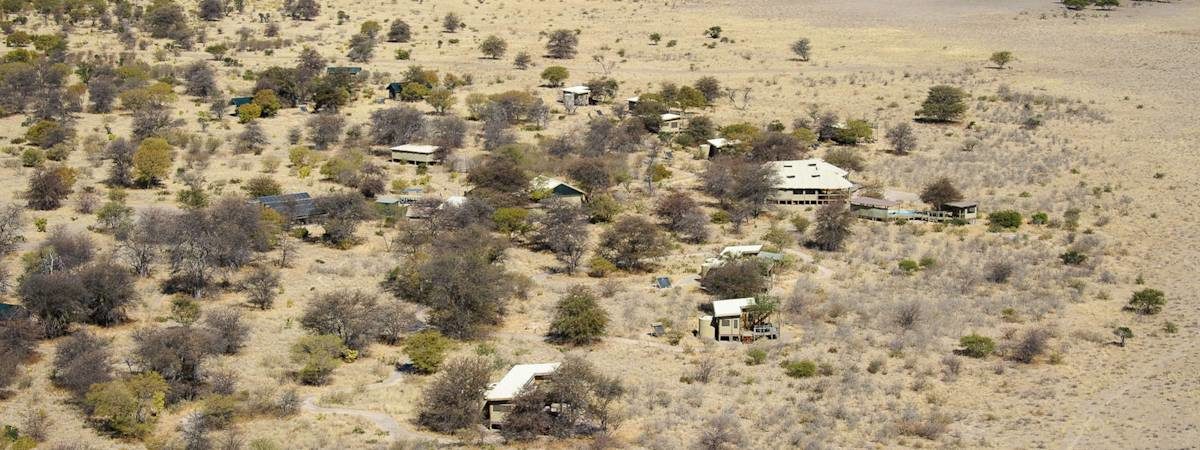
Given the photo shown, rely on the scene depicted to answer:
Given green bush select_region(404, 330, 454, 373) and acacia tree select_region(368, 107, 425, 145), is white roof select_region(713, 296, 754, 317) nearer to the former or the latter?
green bush select_region(404, 330, 454, 373)

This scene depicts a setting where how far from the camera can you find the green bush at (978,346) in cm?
3747

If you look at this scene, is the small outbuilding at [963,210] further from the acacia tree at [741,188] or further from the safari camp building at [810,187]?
the acacia tree at [741,188]

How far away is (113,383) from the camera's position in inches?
1228

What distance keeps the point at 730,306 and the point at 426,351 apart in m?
10.4

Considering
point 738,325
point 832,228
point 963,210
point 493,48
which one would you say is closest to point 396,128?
point 832,228

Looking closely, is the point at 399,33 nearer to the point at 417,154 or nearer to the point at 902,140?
the point at 417,154

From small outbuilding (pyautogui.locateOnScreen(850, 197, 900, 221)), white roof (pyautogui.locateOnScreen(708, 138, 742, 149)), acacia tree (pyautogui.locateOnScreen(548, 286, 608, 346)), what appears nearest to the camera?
acacia tree (pyautogui.locateOnScreen(548, 286, 608, 346))

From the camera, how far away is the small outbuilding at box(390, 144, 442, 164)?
61744 millimetres

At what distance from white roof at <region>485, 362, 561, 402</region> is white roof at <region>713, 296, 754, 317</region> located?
290 inches

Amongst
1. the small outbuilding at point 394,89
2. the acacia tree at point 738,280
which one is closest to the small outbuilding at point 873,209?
the acacia tree at point 738,280

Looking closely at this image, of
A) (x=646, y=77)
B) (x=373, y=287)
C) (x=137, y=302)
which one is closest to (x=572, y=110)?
(x=646, y=77)

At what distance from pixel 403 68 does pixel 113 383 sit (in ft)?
198

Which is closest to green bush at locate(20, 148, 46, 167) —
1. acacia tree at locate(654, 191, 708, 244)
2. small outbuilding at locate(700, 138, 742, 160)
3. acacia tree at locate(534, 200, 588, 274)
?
acacia tree at locate(534, 200, 588, 274)

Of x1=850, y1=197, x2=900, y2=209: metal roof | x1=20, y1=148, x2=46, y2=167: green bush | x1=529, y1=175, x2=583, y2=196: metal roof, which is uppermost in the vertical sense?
x1=20, y1=148, x2=46, y2=167: green bush
